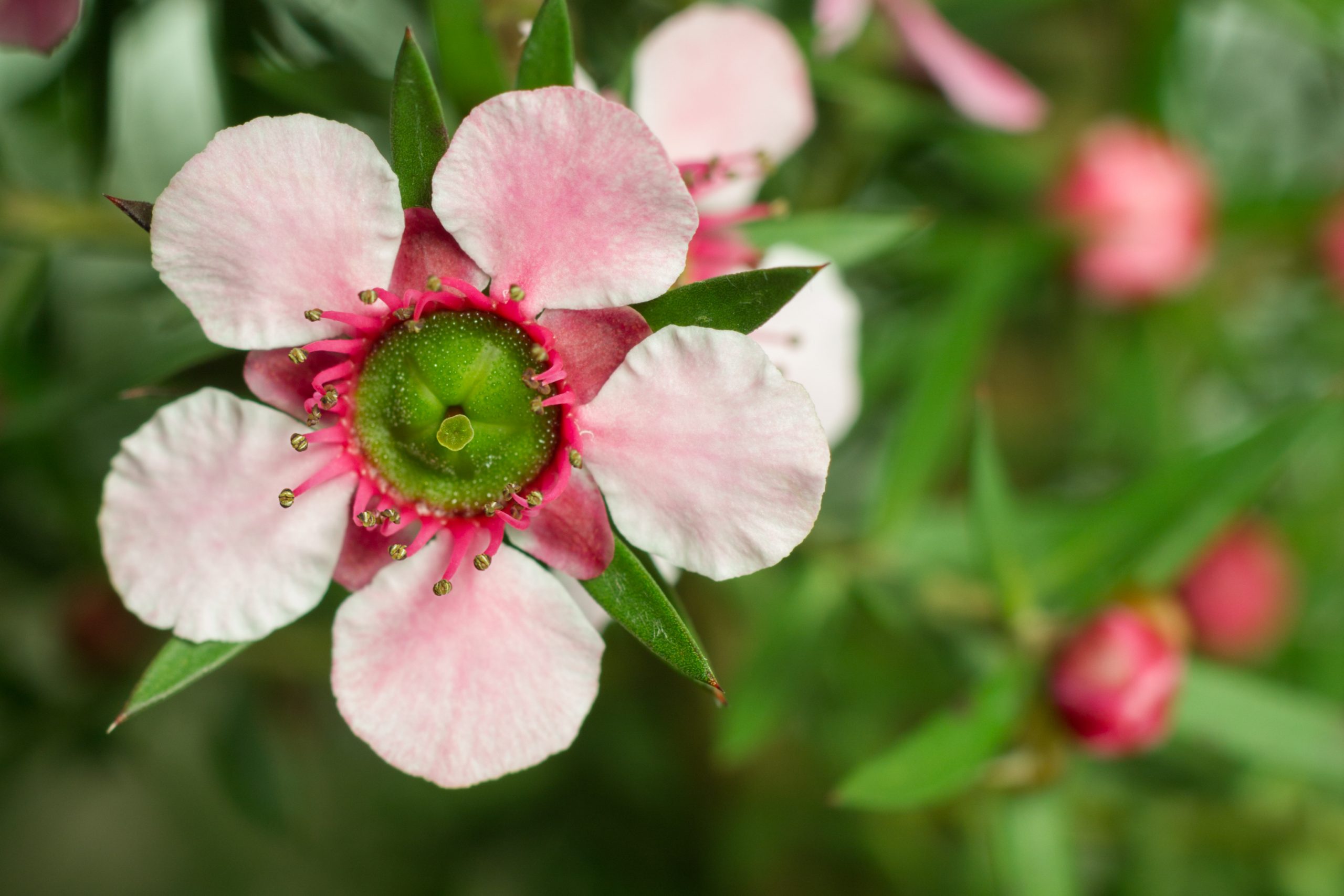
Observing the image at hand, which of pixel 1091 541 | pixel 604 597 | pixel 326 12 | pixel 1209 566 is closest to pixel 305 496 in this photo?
pixel 604 597

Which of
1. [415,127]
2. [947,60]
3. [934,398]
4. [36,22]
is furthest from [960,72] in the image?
[36,22]

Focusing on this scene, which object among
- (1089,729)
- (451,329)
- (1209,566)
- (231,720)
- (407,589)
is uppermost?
(451,329)

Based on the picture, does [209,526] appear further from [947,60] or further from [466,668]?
[947,60]

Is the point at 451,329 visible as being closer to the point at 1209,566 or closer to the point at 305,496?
the point at 305,496

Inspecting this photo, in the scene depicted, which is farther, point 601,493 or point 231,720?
point 231,720

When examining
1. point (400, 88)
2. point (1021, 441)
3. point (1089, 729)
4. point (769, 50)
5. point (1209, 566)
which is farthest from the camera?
point (1021, 441)

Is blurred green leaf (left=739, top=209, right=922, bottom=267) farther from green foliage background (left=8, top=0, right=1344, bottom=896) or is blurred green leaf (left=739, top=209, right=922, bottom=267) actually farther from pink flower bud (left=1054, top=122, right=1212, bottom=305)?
pink flower bud (left=1054, top=122, right=1212, bottom=305)
